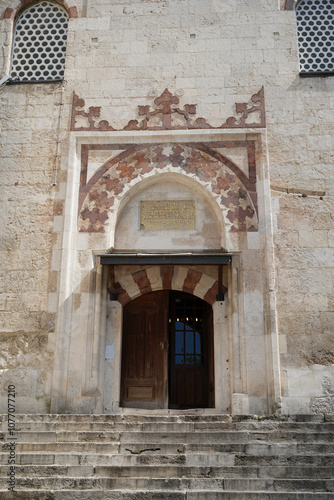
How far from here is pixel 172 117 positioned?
8938 mm

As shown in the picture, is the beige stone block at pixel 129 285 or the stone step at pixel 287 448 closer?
the stone step at pixel 287 448

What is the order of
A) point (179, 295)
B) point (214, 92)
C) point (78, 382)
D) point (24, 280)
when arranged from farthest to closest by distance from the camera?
1. point (179, 295)
2. point (214, 92)
3. point (24, 280)
4. point (78, 382)

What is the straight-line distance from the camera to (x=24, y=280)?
8.48 meters

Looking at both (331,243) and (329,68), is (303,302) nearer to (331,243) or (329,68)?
(331,243)

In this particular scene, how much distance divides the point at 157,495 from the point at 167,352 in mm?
3808

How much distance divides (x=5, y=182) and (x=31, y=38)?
111 inches

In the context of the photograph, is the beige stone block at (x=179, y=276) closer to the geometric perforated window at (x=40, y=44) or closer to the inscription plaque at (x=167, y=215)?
the inscription plaque at (x=167, y=215)

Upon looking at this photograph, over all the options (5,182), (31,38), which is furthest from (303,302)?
(31,38)

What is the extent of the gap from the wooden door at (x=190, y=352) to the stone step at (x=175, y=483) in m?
3.74

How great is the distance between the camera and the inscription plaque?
8.71 m

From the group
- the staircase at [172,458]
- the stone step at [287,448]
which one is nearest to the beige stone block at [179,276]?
the staircase at [172,458]

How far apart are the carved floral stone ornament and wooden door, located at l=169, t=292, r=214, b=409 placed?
291cm

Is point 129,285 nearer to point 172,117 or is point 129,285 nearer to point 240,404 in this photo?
point 240,404

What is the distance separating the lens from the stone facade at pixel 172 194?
8.02 meters
